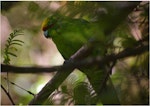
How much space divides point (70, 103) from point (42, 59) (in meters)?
2.67

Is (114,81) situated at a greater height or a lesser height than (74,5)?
lesser

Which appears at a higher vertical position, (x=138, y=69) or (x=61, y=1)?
(x=61, y=1)

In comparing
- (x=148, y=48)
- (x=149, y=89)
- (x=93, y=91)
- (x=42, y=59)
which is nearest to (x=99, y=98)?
(x=93, y=91)

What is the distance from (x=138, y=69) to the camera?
3.32 feet

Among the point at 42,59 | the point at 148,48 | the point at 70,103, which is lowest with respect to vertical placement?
the point at 42,59

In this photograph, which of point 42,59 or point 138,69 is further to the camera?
point 42,59

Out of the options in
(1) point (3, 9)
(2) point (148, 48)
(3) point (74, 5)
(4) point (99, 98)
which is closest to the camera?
(2) point (148, 48)

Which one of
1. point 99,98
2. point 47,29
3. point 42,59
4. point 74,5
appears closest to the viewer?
point 99,98

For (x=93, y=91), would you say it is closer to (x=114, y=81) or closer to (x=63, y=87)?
(x=63, y=87)

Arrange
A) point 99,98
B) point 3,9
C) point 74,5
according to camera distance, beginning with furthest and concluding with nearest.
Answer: point 3,9
point 74,5
point 99,98

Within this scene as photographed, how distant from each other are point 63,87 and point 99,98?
0.12 metres

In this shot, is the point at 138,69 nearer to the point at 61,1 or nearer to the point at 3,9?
the point at 61,1

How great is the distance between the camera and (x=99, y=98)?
0.74m

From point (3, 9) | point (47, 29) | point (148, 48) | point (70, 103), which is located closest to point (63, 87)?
point (70, 103)
